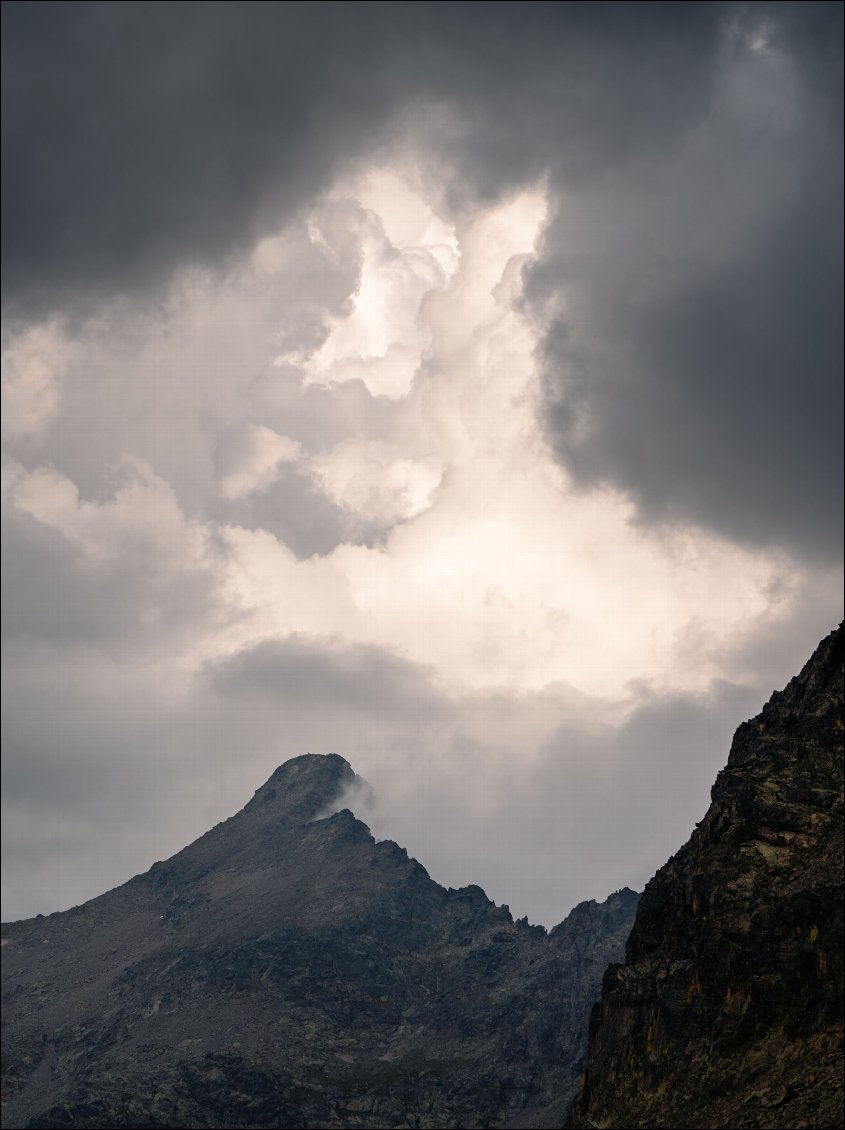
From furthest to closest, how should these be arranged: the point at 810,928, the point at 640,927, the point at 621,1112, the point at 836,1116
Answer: the point at 640,927 → the point at 621,1112 → the point at 810,928 → the point at 836,1116

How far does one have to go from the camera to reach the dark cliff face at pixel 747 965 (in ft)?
344

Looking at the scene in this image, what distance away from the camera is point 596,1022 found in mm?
152750

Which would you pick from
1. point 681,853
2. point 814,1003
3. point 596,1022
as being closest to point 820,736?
point 681,853

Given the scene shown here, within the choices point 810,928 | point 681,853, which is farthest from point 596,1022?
point 810,928

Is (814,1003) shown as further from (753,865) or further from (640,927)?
(640,927)

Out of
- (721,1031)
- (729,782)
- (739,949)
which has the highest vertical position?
(729,782)

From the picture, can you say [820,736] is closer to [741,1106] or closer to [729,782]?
[729,782]

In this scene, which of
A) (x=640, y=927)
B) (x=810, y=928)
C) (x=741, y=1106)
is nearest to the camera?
(x=741, y=1106)

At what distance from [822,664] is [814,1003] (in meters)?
60.2

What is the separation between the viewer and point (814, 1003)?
4242 inches

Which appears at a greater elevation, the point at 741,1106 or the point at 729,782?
the point at 729,782

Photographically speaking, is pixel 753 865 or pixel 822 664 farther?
pixel 822 664

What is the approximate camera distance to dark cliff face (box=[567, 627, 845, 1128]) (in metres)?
105

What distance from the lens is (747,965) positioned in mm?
117625
